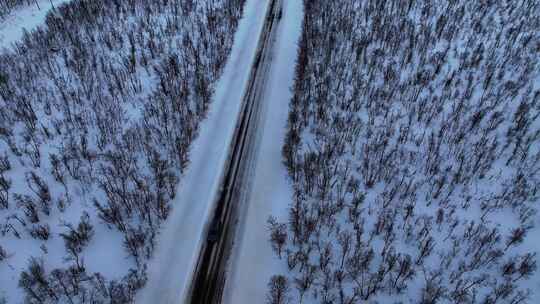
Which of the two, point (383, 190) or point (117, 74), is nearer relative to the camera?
point (383, 190)

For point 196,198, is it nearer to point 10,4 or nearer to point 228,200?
point 228,200

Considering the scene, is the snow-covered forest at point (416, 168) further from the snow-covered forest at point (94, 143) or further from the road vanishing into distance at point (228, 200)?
the snow-covered forest at point (94, 143)

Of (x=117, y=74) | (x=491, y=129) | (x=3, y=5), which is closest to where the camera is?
(x=491, y=129)

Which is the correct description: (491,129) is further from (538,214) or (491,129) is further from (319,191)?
(319,191)

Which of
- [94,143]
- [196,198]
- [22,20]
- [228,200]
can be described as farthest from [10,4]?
[228,200]

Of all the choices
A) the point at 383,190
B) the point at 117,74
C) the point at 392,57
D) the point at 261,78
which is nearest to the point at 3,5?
the point at 117,74

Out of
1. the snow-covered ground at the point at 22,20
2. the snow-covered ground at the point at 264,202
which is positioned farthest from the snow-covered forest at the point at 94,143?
the snow-covered ground at the point at 264,202
